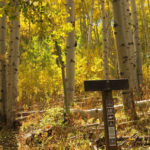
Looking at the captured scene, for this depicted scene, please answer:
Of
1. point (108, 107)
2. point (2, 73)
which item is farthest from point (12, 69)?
point (108, 107)

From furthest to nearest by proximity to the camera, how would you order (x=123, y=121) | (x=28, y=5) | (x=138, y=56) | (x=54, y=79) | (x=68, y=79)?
(x=54, y=79) → (x=138, y=56) → (x=68, y=79) → (x=123, y=121) → (x=28, y=5)

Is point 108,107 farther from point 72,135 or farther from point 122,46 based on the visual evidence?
point 122,46

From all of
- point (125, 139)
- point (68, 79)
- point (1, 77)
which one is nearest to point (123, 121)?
point (125, 139)

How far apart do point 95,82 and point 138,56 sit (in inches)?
277

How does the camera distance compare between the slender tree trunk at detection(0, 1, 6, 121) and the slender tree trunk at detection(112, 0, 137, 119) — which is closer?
the slender tree trunk at detection(112, 0, 137, 119)

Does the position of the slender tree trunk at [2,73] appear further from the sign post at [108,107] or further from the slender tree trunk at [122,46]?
the sign post at [108,107]

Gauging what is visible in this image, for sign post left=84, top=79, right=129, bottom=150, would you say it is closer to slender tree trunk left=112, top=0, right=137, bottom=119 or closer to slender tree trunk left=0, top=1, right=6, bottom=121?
slender tree trunk left=112, top=0, right=137, bottom=119

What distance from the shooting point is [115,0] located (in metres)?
4.73

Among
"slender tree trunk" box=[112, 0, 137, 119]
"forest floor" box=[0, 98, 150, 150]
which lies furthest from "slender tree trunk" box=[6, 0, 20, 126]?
"slender tree trunk" box=[112, 0, 137, 119]

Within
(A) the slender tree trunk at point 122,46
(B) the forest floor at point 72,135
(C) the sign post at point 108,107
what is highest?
(A) the slender tree trunk at point 122,46

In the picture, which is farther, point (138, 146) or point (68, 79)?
point (68, 79)

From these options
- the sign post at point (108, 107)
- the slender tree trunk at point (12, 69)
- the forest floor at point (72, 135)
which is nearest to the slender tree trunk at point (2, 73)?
the slender tree trunk at point (12, 69)

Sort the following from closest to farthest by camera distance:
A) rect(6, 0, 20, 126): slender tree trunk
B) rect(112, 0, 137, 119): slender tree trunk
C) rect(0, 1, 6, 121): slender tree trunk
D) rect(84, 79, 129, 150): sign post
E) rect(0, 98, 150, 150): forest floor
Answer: rect(84, 79, 129, 150): sign post → rect(0, 98, 150, 150): forest floor → rect(112, 0, 137, 119): slender tree trunk → rect(6, 0, 20, 126): slender tree trunk → rect(0, 1, 6, 121): slender tree trunk

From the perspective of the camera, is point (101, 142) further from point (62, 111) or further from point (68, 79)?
point (68, 79)
